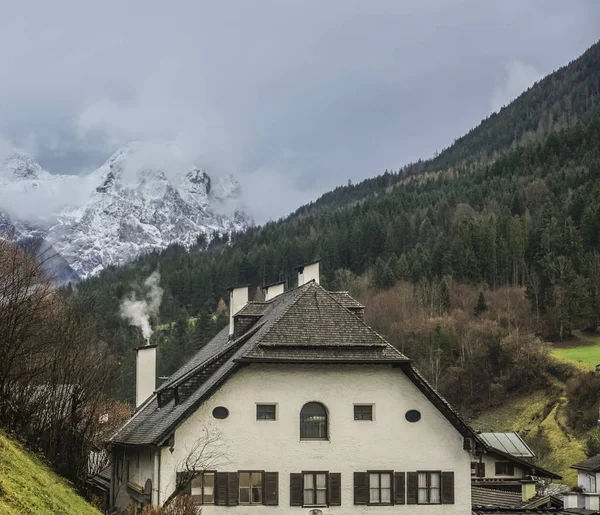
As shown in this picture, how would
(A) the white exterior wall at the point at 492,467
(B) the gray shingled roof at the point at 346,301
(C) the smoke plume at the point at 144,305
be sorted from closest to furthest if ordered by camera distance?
(B) the gray shingled roof at the point at 346,301 → (A) the white exterior wall at the point at 492,467 → (C) the smoke plume at the point at 144,305

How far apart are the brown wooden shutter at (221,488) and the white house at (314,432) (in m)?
0.03

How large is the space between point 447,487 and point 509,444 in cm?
2728

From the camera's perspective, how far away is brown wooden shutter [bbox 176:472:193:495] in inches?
1161

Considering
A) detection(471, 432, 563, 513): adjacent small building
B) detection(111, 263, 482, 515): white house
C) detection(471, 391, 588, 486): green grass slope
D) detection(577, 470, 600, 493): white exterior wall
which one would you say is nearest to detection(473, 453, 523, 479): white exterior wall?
detection(471, 432, 563, 513): adjacent small building

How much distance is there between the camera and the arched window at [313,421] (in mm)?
32062

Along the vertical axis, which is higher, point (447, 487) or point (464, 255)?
point (464, 255)

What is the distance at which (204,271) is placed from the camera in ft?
626

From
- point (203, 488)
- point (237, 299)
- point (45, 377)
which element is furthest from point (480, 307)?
point (203, 488)

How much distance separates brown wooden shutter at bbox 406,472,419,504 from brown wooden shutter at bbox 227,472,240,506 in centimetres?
557

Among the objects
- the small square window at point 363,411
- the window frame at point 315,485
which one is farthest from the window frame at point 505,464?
the window frame at point 315,485

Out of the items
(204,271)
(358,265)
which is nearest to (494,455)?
(358,265)

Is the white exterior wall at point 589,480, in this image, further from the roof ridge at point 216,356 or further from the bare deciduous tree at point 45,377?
the bare deciduous tree at point 45,377

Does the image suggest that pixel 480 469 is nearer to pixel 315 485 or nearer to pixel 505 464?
pixel 505 464

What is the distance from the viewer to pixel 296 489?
31234mm
